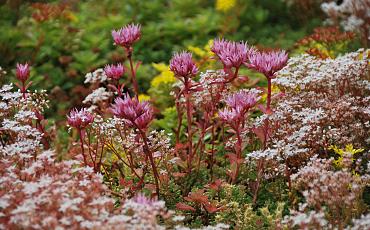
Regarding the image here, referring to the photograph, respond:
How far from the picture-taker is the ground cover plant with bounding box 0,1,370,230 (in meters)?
2.23

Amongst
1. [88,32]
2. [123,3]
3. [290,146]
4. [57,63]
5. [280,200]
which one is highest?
[123,3]

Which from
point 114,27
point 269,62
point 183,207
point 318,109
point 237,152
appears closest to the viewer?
point 269,62

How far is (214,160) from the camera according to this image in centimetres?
329

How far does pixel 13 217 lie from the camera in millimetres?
2064

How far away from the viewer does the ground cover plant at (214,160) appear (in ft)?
7.32

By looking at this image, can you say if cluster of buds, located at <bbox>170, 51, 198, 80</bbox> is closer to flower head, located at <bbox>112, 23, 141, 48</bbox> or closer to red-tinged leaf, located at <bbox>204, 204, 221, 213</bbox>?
flower head, located at <bbox>112, 23, 141, 48</bbox>

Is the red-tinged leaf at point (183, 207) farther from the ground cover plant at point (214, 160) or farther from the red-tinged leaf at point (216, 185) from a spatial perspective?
the red-tinged leaf at point (216, 185)

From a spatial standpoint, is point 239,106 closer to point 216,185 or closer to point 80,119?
point 216,185

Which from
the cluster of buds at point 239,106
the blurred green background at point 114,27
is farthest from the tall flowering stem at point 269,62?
the blurred green background at point 114,27

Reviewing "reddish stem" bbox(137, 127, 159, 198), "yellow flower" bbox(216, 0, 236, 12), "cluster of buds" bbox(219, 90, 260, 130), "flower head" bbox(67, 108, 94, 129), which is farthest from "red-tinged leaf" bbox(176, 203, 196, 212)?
"yellow flower" bbox(216, 0, 236, 12)

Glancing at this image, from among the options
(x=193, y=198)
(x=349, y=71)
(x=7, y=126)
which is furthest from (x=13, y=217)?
(x=349, y=71)

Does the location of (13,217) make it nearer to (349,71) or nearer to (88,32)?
(349,71)

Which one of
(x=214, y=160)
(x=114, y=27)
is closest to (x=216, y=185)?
(x=214, y=160)

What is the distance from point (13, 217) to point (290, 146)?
4.09 ft
